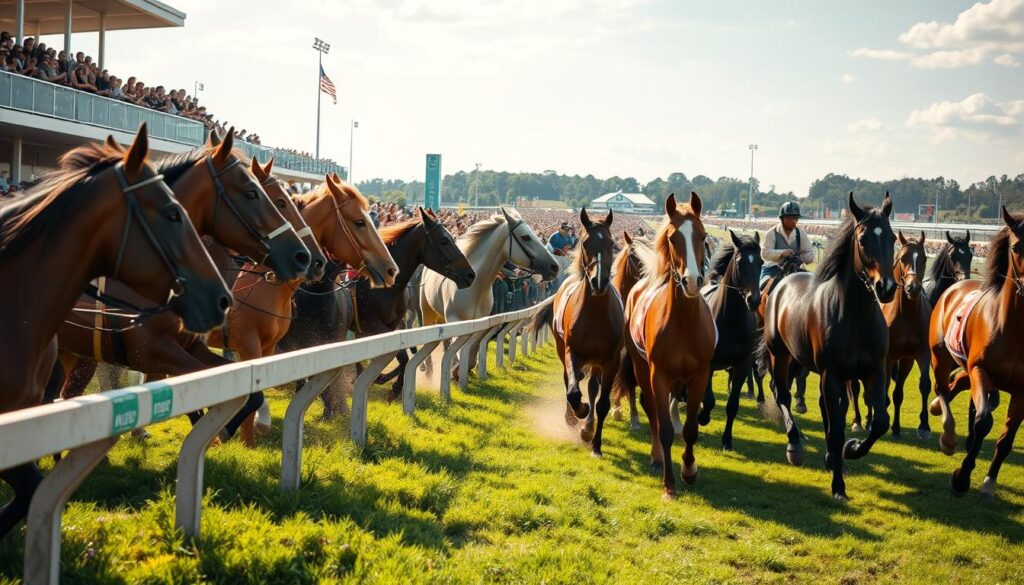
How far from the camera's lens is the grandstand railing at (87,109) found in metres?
18.9

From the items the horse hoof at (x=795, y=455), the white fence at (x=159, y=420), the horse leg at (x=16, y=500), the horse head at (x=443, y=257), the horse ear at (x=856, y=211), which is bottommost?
the horse hoof at (x=795, y=455)

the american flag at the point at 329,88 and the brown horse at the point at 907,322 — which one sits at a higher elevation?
the american flag at the point at 329,88

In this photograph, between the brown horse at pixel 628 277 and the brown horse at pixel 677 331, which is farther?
the brown horse at pixel 628 277

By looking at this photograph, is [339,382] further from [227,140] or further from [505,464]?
[227,140]

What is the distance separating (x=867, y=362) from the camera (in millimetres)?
8156

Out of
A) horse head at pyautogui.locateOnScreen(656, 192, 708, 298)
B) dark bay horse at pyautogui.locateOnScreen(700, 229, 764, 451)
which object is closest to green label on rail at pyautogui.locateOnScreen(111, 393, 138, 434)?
horse head at pyautogui.locateOnScreen(656, 192, 708, 298)

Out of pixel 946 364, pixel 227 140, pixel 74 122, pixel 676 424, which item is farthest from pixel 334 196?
pixel 74 122

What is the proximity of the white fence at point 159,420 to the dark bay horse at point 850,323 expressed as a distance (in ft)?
13.0

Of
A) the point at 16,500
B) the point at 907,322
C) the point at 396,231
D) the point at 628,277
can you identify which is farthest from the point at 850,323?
the point at 16,500

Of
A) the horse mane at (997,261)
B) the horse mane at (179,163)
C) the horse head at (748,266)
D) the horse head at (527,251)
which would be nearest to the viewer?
the horse mane at (179,163)

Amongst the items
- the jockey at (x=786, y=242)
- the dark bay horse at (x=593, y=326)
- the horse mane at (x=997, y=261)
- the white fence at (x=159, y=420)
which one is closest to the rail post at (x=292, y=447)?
the white fence at (x=159, y=420)

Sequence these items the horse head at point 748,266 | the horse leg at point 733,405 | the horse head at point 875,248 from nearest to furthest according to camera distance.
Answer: the horse head at point 875,248 < the horse head at point 748,266 < the horse leg at point 733,405

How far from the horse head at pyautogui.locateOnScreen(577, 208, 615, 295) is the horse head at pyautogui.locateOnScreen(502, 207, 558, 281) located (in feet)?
8.02

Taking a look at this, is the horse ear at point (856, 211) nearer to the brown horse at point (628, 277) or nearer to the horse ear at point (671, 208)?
the horse ear at point (671, 208)
